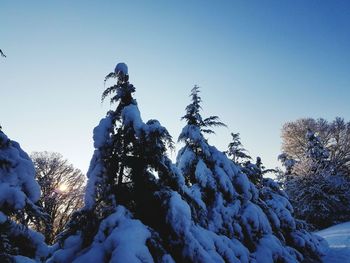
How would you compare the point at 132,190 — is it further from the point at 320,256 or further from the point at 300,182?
the point at 300,182

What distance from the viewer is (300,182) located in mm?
27766

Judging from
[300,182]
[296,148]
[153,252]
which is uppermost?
[296,148]

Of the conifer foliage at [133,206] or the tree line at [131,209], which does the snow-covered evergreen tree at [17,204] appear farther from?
the conifer foliage at [133,206]

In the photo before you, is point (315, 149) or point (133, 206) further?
point (315, 149)

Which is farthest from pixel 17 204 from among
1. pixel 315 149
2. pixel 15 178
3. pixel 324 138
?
pixel 324 138

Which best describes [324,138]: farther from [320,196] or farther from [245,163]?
[245,163]

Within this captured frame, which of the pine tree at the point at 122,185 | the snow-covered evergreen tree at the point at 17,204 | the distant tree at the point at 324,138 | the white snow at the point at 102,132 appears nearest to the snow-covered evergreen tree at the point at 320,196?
the distant tree at the point at 324,138

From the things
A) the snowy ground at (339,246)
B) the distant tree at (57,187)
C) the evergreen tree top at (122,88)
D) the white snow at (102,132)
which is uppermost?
the distant tree at (57,187)

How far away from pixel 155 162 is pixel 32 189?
96.6 inches

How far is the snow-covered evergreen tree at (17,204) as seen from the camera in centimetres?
403

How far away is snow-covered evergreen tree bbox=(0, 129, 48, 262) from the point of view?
4.03 m

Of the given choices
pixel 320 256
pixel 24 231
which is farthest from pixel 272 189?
pixel 24 231

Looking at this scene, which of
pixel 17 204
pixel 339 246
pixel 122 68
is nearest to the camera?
pixel 17 204

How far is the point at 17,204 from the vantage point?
4.01 meters
